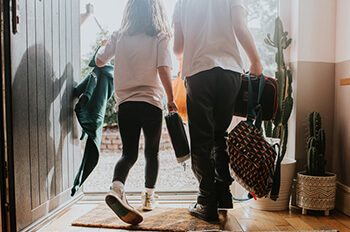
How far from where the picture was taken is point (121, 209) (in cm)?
189

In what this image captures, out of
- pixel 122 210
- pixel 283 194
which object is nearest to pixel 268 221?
pixel 283 194

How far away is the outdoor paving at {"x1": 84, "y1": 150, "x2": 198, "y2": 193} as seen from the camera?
279cm

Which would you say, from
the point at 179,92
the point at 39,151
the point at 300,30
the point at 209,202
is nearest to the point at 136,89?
the point at 179,92

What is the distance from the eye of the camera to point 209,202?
202 cm

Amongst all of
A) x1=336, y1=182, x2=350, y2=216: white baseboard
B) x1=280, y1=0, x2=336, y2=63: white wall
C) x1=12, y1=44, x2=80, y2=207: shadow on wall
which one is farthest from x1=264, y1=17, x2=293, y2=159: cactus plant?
x1=12, y1=44, x2=80, y2=207: shadow on wall

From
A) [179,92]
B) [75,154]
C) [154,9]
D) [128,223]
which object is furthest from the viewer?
[75,154]

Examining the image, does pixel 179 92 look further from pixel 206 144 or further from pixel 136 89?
pixel 206 144

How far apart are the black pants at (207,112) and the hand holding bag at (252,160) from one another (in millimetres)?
119

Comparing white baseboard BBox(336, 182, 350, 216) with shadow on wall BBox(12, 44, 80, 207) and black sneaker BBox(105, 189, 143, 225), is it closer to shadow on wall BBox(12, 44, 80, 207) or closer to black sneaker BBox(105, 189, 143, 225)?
black sneaker BBox(105, 189, 143, 225)

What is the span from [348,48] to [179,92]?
110 cm

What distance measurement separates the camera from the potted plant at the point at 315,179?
217 cm

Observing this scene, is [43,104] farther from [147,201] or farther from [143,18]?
[147,201]

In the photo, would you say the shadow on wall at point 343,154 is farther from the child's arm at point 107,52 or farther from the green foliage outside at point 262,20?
the child's arm at point 107,52

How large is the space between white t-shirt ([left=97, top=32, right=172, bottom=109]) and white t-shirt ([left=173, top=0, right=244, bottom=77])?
0.57 feet
